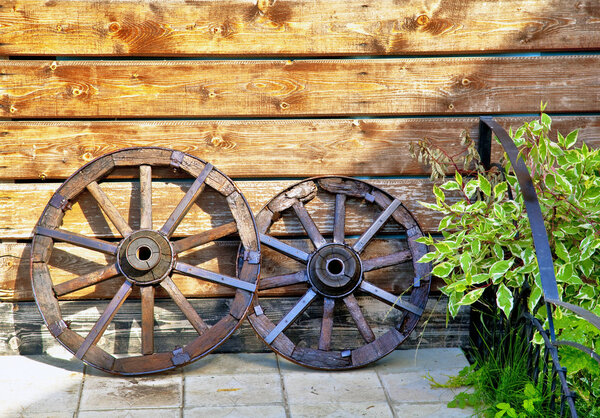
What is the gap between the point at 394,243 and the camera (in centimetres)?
358

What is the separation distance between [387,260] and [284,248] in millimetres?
555

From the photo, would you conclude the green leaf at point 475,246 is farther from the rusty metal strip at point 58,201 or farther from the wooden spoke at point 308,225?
the rusty metal strip at point 58,201

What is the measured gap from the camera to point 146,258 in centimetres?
334

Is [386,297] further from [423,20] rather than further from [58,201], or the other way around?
[58,201]

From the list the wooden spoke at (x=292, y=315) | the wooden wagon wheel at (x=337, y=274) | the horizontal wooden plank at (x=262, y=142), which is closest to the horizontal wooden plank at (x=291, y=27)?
the horizontal wooden plank at (x=262, y=142)

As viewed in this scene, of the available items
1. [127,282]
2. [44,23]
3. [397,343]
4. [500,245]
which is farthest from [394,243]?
[44,23]

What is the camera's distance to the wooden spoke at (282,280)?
341 centimetres

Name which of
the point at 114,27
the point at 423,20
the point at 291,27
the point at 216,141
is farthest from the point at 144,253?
the point at 423,20

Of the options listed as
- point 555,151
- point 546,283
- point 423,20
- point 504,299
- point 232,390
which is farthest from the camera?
point 423,20

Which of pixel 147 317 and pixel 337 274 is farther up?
pixel 337 274

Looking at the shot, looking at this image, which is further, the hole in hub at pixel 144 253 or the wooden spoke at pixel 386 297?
the wooden spoke at pixel 386 297

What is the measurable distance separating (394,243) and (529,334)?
3.04 feet

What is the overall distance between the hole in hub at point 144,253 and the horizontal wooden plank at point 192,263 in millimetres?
223

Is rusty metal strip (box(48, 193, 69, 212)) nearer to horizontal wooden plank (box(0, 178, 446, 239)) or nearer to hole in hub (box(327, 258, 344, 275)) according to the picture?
horizontal wooden plank (box(0, 178, 446, 239))
